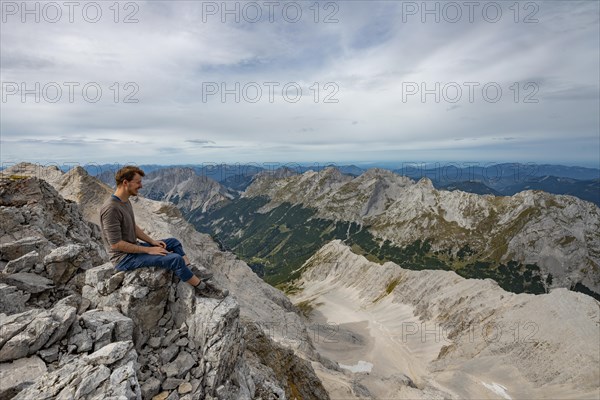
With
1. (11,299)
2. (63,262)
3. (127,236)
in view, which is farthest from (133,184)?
(11,299)

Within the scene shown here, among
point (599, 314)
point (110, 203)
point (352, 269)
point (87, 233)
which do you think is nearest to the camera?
point (110, 203)

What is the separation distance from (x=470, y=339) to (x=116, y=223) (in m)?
101

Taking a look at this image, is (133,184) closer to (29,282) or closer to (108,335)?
(108,335)

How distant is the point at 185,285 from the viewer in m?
15.4

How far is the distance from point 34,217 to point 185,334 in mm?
18989

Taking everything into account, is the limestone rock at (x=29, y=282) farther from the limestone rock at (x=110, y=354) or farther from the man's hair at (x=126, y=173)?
the man's hair at (x=126, y=173)

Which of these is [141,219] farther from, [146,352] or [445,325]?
[445,325]

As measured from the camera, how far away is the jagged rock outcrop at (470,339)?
67938 millimetres

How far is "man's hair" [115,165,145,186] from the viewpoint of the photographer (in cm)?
1330

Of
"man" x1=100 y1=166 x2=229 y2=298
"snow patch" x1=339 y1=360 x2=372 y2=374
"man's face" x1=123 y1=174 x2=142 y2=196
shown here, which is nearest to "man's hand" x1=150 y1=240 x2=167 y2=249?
"man" x1=100 y1=166 x2=229 y2=298

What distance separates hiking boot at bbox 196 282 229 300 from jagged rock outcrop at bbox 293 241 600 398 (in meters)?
35.4

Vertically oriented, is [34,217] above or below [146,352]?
above

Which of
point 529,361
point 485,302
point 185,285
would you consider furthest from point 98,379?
point 485,302

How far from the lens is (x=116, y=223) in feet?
43.8
